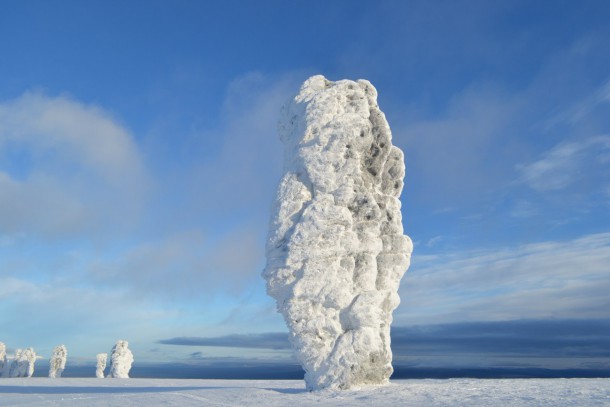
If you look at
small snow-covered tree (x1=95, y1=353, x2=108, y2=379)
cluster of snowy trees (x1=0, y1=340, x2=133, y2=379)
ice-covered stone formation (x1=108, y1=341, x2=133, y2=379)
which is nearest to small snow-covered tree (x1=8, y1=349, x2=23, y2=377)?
cluster of snowy trees (x1=0, y1=340, x2=133, y2=379)

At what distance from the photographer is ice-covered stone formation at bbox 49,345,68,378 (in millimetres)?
46406

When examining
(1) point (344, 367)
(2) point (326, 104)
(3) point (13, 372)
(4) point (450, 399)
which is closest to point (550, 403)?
(4) point (450, 399)

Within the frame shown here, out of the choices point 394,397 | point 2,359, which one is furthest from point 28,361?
point 394,397

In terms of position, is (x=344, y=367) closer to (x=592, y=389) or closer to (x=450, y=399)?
(x=450, y=399)

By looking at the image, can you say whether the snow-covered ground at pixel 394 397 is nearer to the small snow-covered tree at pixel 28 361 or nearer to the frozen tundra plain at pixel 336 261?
the frozen tundra plain at pixel 336 261

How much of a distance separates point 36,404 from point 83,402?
146cm

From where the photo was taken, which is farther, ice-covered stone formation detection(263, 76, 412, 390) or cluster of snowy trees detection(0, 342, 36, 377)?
cluster of snowy trees detection(0, 342, 36, 377)

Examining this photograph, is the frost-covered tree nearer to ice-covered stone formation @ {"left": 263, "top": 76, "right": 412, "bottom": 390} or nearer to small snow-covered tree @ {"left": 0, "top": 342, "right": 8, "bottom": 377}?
small snow-covered tree @ {"left": 0, "top": 342, "right": 8, "bottom": 377}

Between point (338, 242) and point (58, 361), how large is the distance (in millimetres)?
37626

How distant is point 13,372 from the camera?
156ft

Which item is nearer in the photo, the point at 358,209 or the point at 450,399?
the point at 450,399

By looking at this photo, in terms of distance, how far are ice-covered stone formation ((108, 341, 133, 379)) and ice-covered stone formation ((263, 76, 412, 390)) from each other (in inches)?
1117

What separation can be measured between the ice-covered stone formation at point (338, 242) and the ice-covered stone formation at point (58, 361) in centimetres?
3489

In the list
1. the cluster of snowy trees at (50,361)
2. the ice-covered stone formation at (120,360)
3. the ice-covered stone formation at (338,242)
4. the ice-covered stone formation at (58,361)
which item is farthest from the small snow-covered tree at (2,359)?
the ice-covered stone formation at (338,242)
